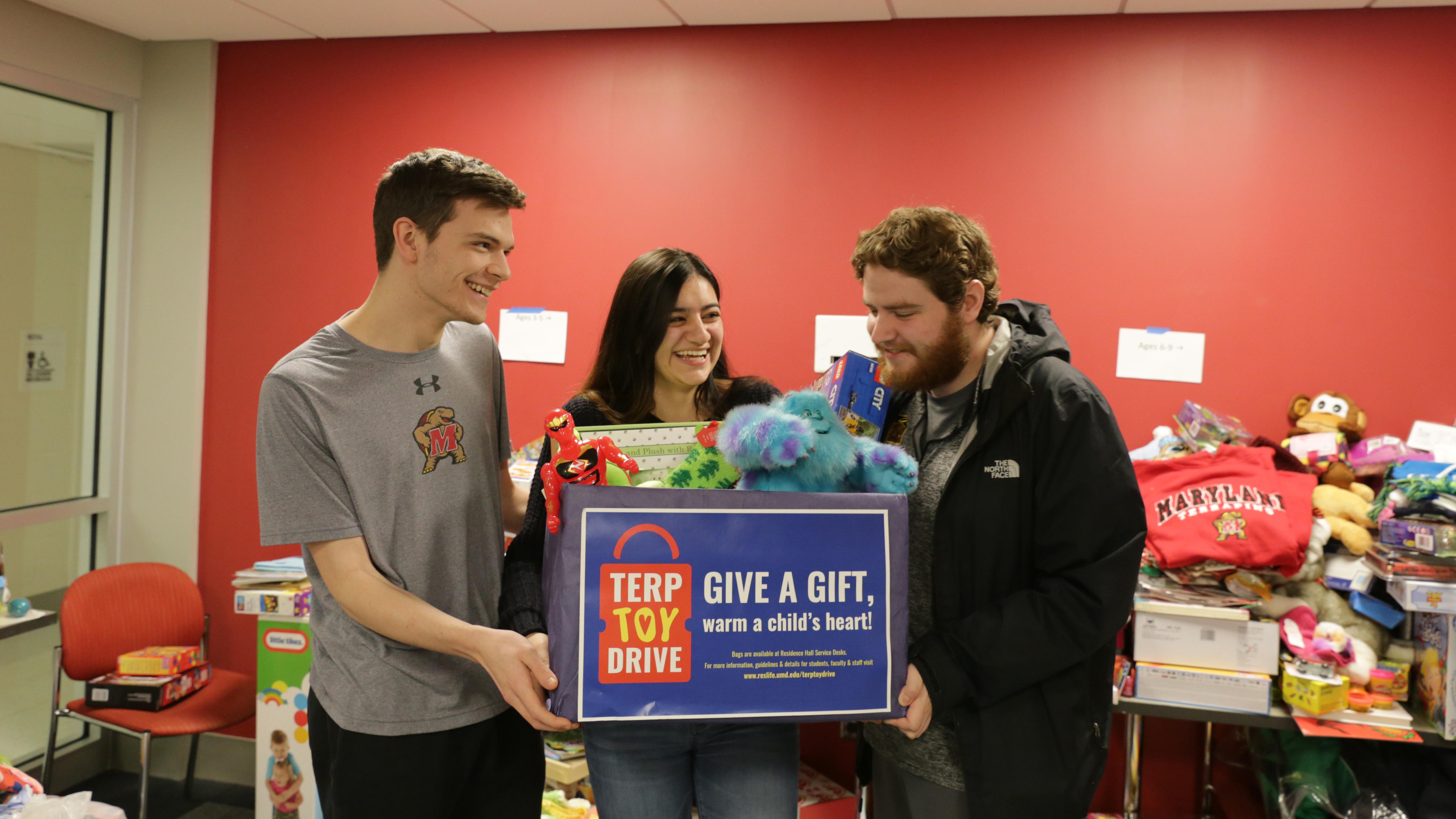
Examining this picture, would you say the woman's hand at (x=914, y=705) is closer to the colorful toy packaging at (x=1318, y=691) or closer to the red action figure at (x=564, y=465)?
the red action figure at (x=564, y=465)

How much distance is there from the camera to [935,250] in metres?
1.44

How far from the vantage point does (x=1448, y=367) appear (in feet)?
8.68

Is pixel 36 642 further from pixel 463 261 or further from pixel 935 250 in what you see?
pixel 935 250

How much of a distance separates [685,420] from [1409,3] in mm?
2455

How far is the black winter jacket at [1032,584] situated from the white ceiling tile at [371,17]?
2.42 metres

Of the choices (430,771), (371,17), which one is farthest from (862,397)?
(371,17)

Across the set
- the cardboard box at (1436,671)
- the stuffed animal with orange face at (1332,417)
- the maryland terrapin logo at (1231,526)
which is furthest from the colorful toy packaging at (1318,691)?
the stuffed animal with orange face at (1332,417)

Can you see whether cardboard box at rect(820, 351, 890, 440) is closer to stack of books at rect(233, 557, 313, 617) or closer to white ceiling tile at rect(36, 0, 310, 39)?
stack of books at rect(233, 557, 313, 617)

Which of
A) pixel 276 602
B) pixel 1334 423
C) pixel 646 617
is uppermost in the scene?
pixel 1334 423

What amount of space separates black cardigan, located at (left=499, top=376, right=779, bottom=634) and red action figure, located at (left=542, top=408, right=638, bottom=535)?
0.14 ft

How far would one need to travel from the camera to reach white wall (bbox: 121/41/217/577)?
3520 mm

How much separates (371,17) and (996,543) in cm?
278

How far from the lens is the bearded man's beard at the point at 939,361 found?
1479 millimetres

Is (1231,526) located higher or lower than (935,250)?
lower
